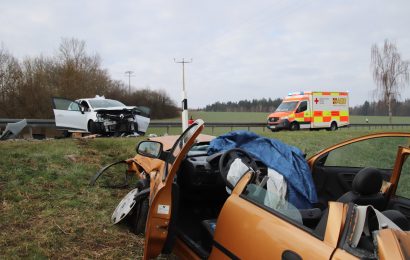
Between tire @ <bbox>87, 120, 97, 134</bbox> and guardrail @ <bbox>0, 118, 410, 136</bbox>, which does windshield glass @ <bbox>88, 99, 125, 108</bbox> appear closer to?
tire @ <bbox>87, 120, 97, 134</bbox>

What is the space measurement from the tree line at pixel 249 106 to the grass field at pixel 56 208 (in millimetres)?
47537

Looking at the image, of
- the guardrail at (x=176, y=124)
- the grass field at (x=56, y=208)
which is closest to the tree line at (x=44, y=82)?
the guardrail at (x=176, y=124)

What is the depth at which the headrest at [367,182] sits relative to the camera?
2.77m

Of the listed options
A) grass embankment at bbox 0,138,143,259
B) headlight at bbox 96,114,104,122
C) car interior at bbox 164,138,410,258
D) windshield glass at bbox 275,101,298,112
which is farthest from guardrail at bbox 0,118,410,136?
car interior at bbox 164,138,410,258

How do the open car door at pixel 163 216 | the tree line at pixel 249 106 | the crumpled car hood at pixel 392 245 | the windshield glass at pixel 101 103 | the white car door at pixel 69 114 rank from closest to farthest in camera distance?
the crumpled car hood at pixel 392 245 < the open car door at pixel 163 216 < the white car door at pixel 69 114 < the windshield glass at pixel 101 103 < the tree line at pixel 249 106

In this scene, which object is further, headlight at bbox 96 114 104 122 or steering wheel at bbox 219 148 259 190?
headlight at bbox 96 114 104 122

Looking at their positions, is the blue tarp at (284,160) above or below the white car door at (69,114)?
below

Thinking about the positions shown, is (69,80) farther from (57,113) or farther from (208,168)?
(208,168)

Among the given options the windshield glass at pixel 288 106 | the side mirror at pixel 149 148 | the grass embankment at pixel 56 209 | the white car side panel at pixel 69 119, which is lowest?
the grass embankment at pixel 56 209

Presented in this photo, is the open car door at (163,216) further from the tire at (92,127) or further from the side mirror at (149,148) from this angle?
the tire at (92,127)

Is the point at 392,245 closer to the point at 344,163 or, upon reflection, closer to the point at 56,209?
the point at 344,163

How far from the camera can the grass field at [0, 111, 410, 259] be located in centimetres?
405

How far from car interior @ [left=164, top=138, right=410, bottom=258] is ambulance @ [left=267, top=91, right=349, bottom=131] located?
1859cm

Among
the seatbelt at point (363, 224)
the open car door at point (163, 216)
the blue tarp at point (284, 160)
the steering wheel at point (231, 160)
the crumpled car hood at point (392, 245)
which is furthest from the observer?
the blue tarp at point (284, 160)
